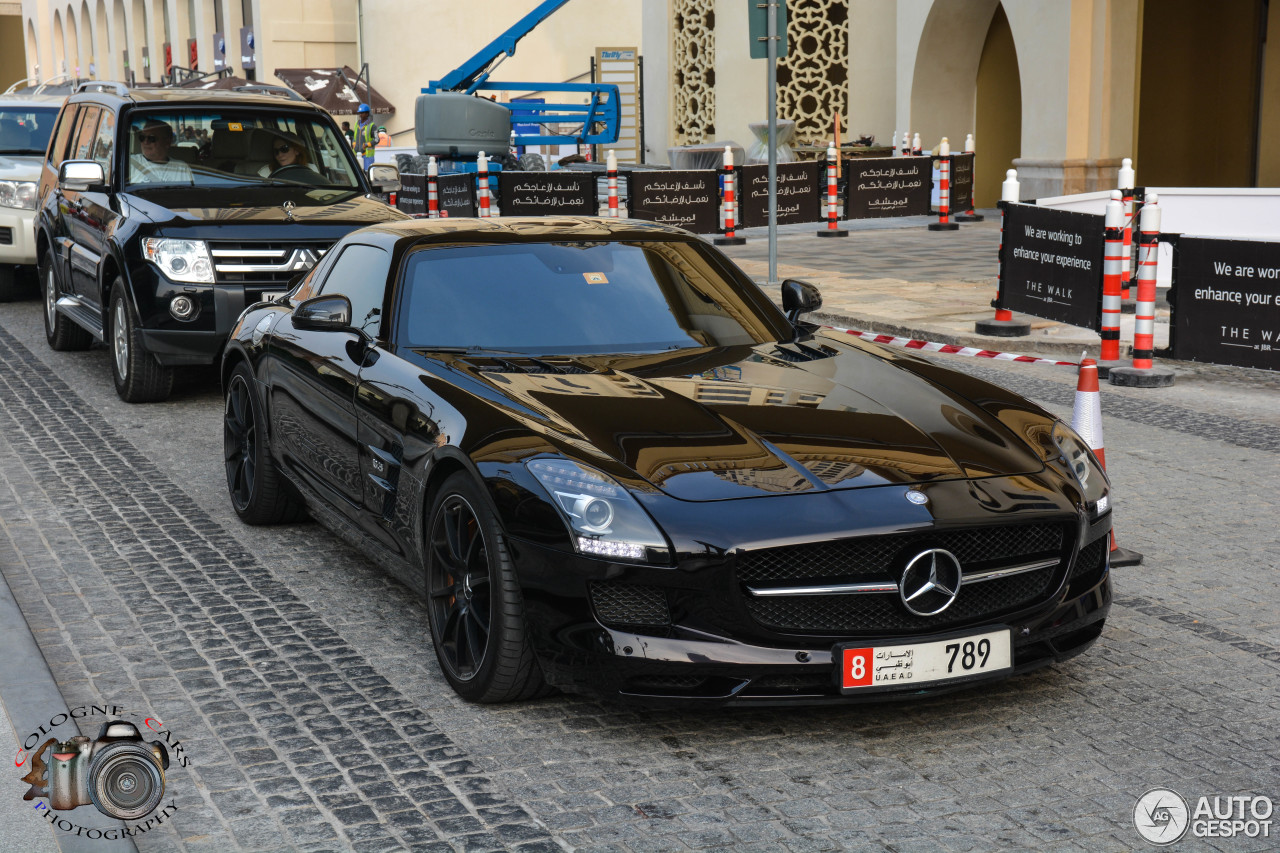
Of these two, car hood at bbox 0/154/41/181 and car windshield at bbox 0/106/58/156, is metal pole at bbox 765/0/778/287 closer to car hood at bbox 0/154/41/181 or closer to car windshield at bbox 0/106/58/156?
car hood at bbox 0/154/41/181

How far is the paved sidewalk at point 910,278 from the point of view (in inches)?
518

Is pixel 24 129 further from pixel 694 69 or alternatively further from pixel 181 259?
pixel 694 69

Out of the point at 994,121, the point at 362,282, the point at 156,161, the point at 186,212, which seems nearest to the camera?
the point at 362,282

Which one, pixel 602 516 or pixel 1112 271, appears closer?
pixel 602 516

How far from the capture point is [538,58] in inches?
2290

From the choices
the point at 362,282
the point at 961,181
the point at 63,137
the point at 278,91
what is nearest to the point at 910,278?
the point at 278,91

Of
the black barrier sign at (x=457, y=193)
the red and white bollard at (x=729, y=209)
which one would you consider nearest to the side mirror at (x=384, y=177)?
the red and white bollard at (x=729, y=209)

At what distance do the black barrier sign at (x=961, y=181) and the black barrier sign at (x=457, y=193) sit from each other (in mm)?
8379

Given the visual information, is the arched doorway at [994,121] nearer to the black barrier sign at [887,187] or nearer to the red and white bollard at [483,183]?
the black barrier sign at [887,187]

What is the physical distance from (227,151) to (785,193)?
47.2ft

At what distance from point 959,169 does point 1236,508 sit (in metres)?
19.9

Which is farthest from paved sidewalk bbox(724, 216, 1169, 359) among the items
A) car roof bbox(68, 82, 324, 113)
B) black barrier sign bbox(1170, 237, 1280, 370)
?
car roof bbox(68, 82, 324, 113)

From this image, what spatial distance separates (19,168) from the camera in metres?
16.4

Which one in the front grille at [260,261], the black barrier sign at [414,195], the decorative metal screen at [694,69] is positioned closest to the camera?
the front grille at [260,261]
